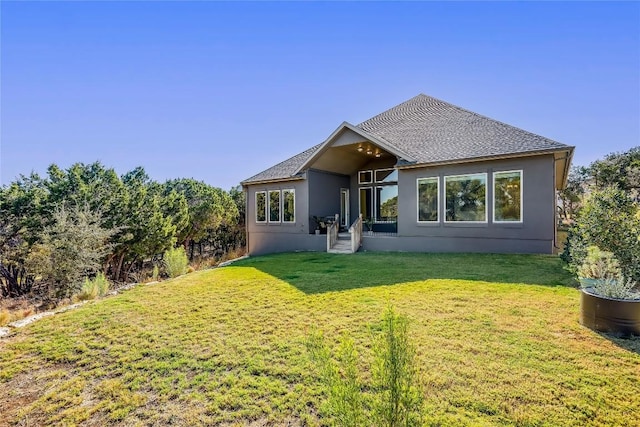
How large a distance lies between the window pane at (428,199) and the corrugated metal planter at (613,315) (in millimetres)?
7902

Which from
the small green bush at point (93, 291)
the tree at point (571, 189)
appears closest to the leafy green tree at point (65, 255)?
the small green bush at point (93, 291)

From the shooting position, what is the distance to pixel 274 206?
16797 millimetres

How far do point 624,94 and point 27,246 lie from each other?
2848 centimetres

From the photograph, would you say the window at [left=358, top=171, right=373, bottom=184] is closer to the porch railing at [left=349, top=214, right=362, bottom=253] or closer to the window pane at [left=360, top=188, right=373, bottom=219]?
the window pane at [left=360, top=188, right=373, bottom=219]

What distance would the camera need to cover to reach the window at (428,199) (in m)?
12.4

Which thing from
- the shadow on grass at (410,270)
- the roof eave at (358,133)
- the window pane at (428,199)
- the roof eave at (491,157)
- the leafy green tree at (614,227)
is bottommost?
the shadow on grass at (410,270)

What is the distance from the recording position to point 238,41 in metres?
12.7

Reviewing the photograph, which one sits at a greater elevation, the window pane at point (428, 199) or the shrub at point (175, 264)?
the window pane at point (428, 199)

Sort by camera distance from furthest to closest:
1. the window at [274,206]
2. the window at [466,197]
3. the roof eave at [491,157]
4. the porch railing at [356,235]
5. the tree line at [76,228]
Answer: the window at [274,206], the porch railing at [356,235], the window at [466,197], the tree line at [76,228], the roof eave at [491,157]

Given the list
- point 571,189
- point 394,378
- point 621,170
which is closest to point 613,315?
point 394,378

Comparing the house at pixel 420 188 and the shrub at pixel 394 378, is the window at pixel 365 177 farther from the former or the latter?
the shrub at pixel 394 378

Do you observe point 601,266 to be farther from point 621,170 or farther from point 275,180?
point 621,170

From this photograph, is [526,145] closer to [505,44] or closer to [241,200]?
[505,44]

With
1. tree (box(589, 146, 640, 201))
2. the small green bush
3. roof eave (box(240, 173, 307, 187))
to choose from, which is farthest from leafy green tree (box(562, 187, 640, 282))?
tree (box(589, 146, 640, 201))
